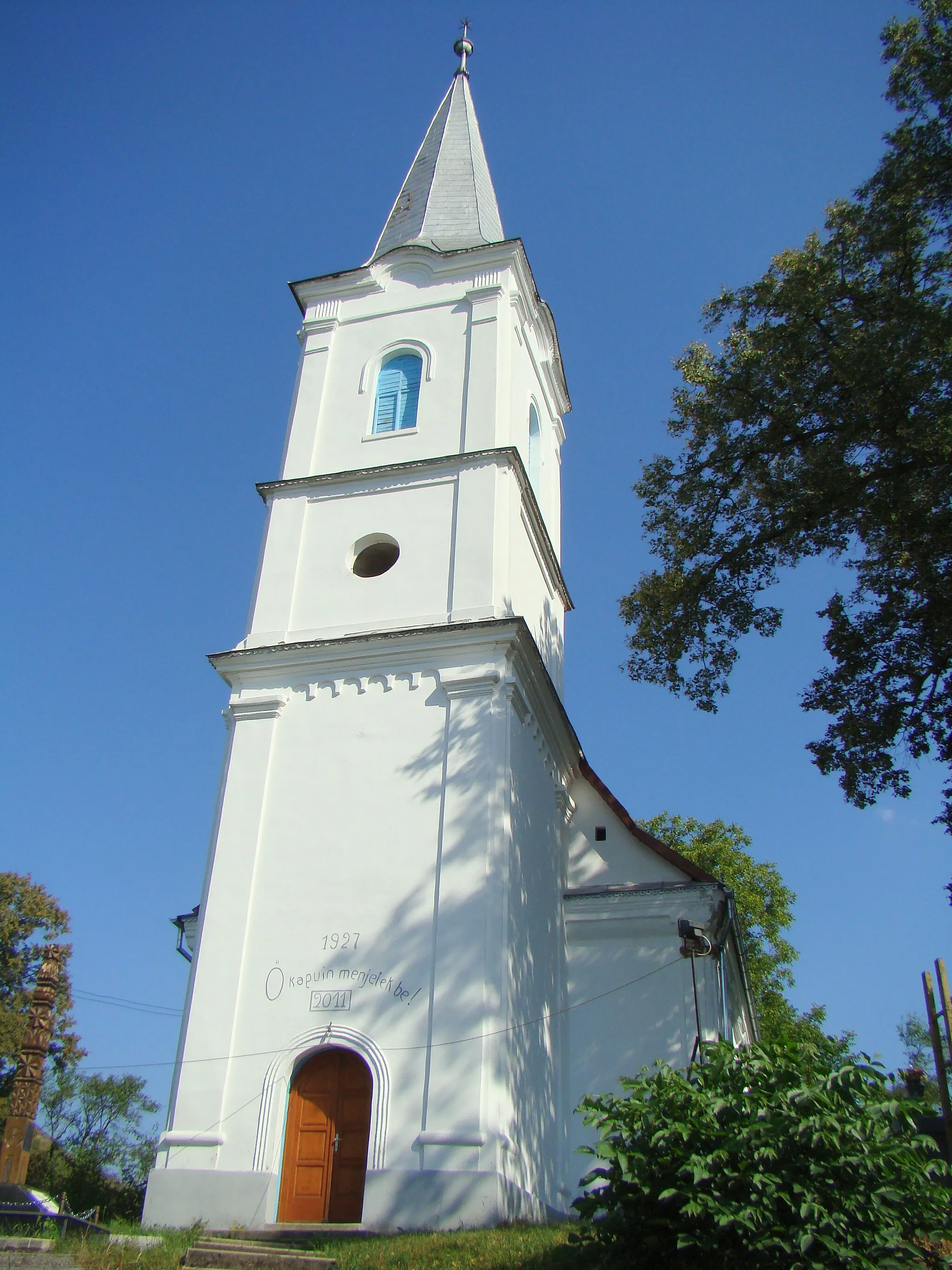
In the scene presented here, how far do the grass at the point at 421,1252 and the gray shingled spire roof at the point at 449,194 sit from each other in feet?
53.2

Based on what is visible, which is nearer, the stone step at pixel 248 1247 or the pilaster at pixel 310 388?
the stone step at pixel 248 1247

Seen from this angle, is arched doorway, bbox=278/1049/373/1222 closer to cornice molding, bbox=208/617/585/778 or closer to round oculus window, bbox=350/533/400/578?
cornice molding, bbox=208/617/585/778

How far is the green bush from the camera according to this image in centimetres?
717

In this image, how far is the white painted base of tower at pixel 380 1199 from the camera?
450 inches

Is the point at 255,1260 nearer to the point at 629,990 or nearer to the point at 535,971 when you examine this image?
the point at 535,971

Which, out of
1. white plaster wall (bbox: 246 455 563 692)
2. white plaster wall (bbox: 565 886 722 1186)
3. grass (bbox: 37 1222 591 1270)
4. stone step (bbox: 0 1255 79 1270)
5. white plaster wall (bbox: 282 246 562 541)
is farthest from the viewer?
white plaster wall (bbox: 282 246 562 541)

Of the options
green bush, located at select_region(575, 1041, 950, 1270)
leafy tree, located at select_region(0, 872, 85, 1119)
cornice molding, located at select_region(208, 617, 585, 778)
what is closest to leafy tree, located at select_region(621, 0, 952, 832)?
cornice molding, located at select_region(208, 617, 585, 778)

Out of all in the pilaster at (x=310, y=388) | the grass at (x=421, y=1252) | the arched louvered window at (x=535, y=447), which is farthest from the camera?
the arched louvered window at (x=535, y=447)

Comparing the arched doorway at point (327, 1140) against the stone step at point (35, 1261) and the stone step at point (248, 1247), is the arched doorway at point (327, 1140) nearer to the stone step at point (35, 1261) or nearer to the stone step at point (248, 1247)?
the stone step at point (248, 1247)

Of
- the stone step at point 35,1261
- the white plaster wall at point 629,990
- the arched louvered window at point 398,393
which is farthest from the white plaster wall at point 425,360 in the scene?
the stone step at point 35,1261

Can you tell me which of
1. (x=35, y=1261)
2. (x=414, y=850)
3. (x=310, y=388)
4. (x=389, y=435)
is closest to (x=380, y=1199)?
(x=35, y=1261)

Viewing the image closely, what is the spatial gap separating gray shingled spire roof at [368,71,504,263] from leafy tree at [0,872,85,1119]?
60.7 feet

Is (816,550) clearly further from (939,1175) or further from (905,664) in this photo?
(939,1175)

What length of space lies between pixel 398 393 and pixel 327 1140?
12.0 metres
